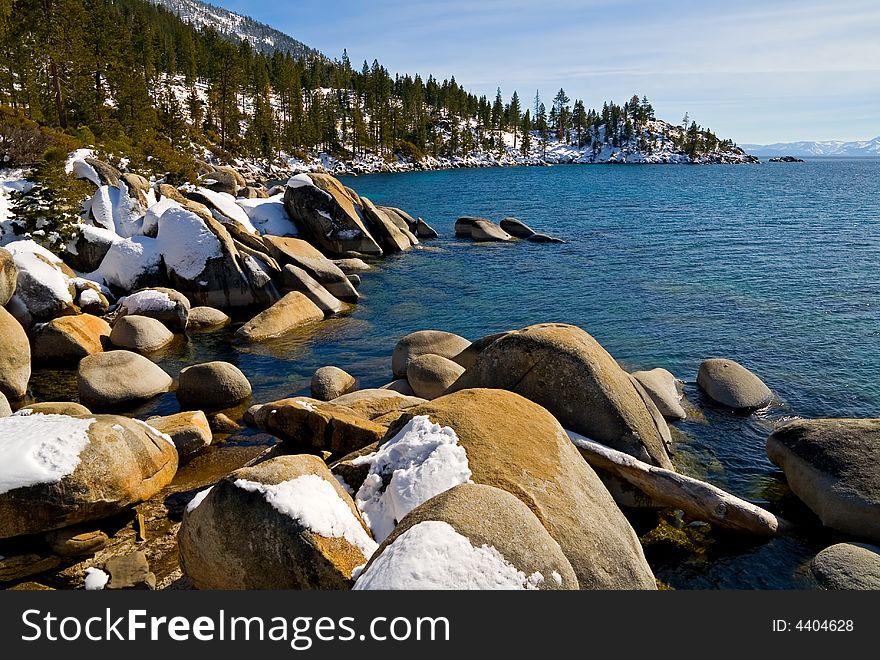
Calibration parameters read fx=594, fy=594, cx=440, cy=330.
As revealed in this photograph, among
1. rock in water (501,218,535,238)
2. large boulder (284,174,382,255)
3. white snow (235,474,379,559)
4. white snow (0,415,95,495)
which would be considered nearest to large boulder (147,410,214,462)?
white snow (0,415,95,495)

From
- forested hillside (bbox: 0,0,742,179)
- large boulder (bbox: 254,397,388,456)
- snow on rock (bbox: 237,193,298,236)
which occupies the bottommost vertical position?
large boulder (bbox: 254,397,388,456)

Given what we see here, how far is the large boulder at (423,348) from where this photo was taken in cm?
1869

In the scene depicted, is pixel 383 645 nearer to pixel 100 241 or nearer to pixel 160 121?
pixel 100 241

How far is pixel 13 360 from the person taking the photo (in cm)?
1673

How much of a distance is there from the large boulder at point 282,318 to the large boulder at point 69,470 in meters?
11.4

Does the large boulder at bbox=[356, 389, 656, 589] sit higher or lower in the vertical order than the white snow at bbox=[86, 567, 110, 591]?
higher

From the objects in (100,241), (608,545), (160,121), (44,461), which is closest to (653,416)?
(608,545)

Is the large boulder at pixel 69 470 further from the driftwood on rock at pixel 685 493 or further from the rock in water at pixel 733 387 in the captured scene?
the rock in water at pixel 733 387

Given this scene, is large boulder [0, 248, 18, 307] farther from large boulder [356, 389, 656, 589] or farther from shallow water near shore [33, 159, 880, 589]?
large boulder [356, 389, 656, 589]

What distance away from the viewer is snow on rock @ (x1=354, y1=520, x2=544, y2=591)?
5.02 m

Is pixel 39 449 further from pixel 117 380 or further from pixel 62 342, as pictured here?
pixel 62 342

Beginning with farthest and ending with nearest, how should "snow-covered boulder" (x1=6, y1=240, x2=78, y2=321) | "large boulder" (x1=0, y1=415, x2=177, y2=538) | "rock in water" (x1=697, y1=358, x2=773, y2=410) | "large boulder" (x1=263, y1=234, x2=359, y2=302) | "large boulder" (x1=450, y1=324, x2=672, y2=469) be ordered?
1. "large boulder" (x1=263, y1=234, x2=359, y2=302)
2. "snow-covered boulder" (x1=6, y1=240, x2=78, y2=321)
3. "rock in water" (x1=697, y1=358, x2=773, y2=410)
4. "large boulder" (x1=450, y1=324, x2=672, y2=469)
5. "large boulder" (x1=0, y1=415, x2=177, y2=538)

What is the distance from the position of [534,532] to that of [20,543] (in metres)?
8.34

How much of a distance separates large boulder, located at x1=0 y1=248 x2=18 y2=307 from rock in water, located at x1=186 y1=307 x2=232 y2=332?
571 centimetres
